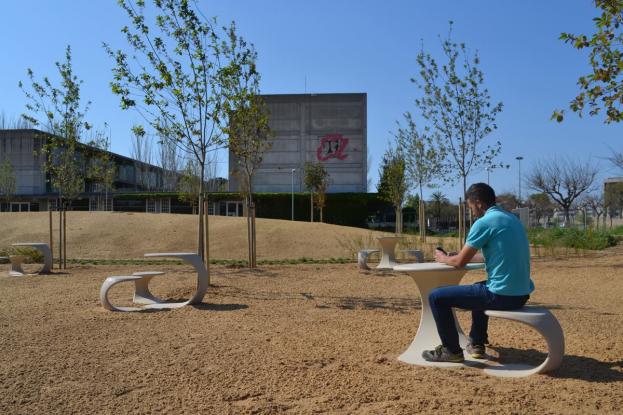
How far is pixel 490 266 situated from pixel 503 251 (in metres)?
0.14

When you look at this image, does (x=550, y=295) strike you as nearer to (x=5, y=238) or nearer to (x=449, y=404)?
(x=449, y=404)

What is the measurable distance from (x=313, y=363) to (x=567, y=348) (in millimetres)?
2229

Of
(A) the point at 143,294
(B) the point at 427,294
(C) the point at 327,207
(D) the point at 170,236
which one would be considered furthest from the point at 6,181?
(B) the point at 427,294

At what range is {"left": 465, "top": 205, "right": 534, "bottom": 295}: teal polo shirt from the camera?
3916mm

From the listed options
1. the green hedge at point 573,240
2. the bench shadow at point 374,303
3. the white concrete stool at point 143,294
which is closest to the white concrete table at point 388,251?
Answer: the bench shadow at point 374,303

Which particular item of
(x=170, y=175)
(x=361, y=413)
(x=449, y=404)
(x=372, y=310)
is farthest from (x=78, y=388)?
(x=170, y=175)

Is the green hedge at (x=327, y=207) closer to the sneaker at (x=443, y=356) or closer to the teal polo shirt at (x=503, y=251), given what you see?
the sneaker at (x=443, y=356)

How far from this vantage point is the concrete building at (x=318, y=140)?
165ft

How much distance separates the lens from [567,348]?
482 centimetres

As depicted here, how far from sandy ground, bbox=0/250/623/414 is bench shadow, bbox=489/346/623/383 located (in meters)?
0.01

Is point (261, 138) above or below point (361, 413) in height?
above

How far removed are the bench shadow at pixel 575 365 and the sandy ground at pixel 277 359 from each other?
0.01 meters

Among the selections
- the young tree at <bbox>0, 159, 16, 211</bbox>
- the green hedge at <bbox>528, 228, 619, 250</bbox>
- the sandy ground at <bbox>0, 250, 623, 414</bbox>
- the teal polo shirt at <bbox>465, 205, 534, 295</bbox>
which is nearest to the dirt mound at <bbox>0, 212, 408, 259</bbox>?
the green hedge at <bbox>528, 228, 619, 250</bbox>

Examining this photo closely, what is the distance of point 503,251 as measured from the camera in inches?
155
